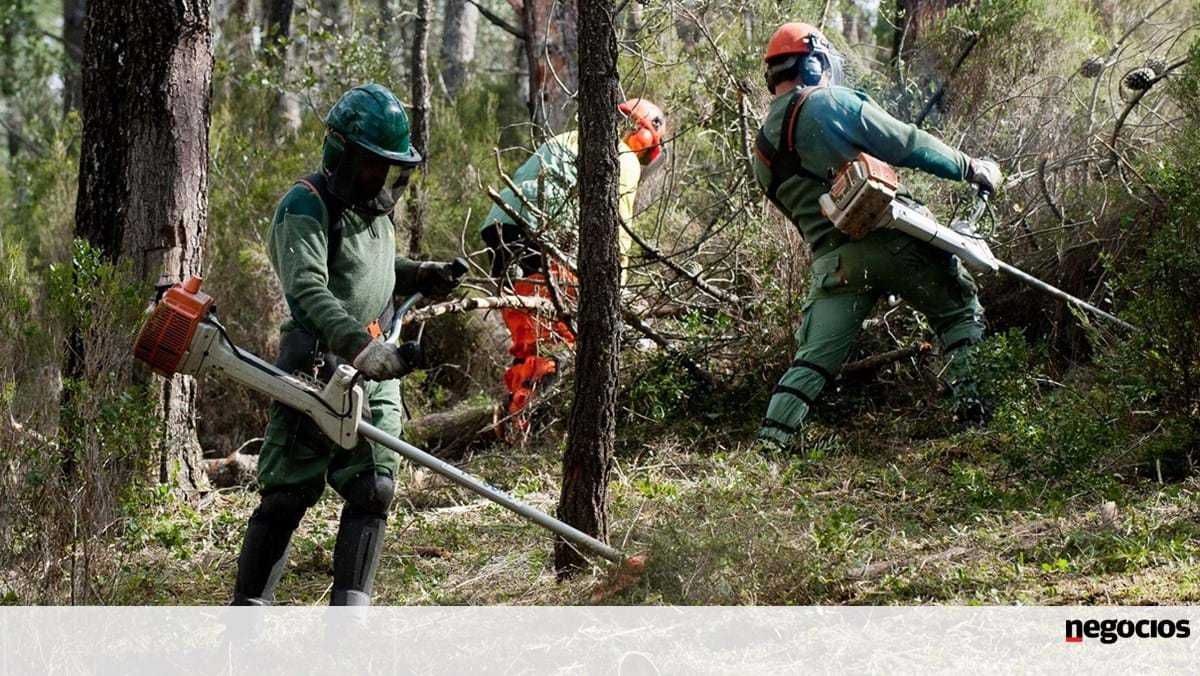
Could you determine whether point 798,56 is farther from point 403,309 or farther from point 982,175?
point 403,309

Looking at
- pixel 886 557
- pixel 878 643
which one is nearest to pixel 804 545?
pixel 886 557

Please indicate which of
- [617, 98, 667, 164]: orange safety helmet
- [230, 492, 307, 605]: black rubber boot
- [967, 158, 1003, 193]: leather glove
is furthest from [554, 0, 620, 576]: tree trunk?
[617, 98, 667, 164]: orange safety helmet

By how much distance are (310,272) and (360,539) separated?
2.77 ft

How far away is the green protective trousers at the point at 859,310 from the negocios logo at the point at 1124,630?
237 cm

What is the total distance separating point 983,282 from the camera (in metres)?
7.33

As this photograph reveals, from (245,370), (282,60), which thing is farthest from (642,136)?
(245,370)

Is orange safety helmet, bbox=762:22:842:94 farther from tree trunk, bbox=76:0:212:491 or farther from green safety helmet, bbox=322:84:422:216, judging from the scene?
tree trunk, bbox=76:0:212:491

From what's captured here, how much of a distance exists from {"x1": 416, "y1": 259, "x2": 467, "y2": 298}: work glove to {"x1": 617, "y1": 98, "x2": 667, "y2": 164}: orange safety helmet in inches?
113

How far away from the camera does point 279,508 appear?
447 centimetres

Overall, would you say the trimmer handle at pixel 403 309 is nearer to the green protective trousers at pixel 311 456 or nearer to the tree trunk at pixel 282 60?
the green protective trousers at pixel 311 456

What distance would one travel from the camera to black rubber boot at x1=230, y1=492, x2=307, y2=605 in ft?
14.6

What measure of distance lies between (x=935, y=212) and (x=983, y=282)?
1.43 feet

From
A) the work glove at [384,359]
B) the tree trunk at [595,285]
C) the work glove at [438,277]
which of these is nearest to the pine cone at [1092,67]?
the tree trunk at [595,285]

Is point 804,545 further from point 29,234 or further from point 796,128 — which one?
point 29,234
